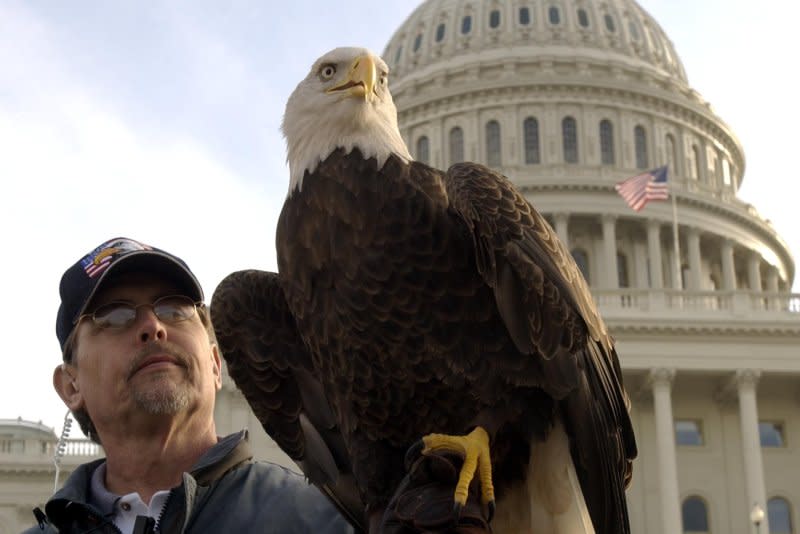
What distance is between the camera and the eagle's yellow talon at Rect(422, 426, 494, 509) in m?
3.63

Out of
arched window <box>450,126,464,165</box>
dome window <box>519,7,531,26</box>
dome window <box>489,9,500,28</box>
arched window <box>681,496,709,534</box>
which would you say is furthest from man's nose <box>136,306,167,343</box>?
dome window <box>519,7,531,26</box>

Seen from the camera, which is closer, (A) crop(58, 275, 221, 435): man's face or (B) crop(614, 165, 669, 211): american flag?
(A) crop(58, 275, 221, 435): man's face

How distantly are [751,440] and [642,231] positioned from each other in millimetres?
21128

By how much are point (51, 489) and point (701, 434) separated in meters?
23.4

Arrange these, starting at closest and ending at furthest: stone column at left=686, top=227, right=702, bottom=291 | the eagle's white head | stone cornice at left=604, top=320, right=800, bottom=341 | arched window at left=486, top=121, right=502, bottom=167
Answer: the eagle's white head
stone cornice at left=604, top=320, right=800, bottom=341
stone column at left=686, top=227, right=702, bottom=291
arched window at left=486, top=121, right=502, bottom=167

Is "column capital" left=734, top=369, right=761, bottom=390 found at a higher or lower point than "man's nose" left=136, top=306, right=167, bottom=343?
higher

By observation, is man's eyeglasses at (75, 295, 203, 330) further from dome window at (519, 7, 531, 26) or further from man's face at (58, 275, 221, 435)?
dome window at (519, 7, 531, 26)

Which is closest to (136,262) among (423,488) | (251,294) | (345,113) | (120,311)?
(120,311)

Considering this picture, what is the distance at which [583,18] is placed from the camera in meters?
73.7

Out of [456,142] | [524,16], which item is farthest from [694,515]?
[524,16]

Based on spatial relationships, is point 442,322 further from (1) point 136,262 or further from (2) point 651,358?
(2) point 651,358

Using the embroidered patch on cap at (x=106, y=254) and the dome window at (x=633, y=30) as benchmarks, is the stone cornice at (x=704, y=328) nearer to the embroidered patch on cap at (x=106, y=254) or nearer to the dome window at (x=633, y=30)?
the dome window at (x=633, y=30)

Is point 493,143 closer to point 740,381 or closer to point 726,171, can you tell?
point 726,171

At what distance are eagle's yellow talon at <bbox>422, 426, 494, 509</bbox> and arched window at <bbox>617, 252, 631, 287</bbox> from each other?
58580mm
